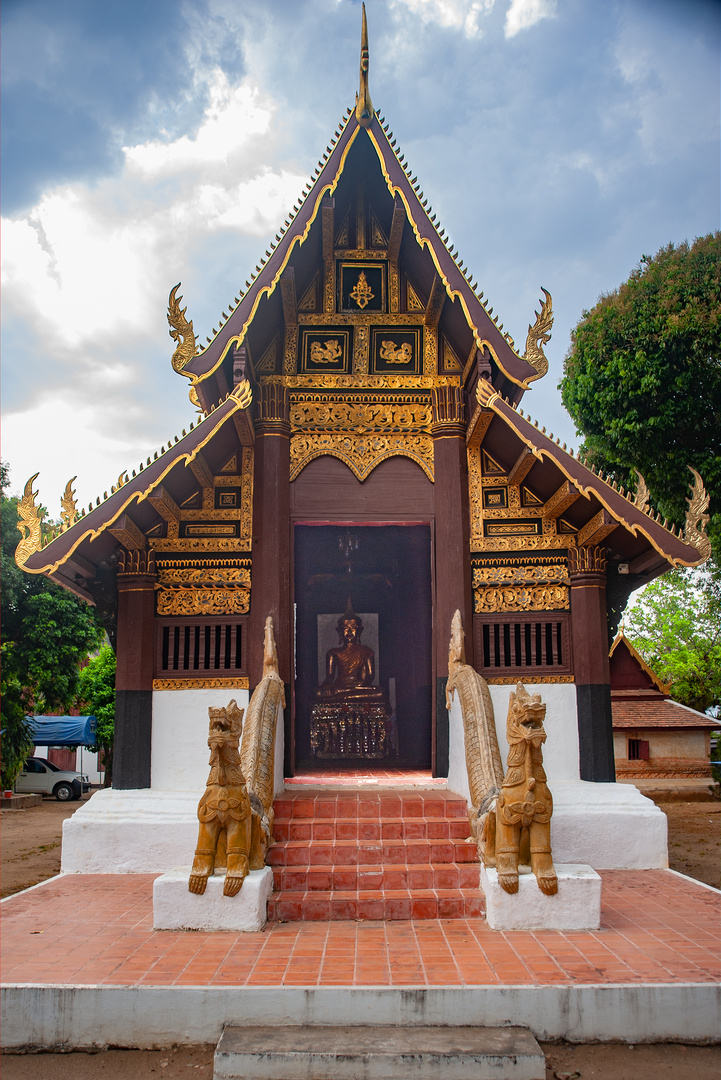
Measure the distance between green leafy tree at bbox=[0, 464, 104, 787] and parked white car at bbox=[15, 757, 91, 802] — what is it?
359 cm

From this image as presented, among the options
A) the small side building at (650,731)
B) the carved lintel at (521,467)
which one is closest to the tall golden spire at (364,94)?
the carved lintel at (521,467)

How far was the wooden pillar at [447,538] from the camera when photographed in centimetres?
671

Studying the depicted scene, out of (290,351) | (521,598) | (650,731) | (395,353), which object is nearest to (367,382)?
(395,353)

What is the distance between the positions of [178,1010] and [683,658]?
28642 mm

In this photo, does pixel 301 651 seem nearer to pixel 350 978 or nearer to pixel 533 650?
pixel 533 650

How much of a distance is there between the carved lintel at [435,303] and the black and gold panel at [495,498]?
5.67 ft

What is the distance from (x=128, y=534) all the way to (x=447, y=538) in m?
2.83

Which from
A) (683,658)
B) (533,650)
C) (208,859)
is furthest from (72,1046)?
(683,658)

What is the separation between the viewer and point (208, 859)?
15.1 feet

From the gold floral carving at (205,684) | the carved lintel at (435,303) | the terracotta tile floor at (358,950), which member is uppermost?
the carved lintel at (435,303)

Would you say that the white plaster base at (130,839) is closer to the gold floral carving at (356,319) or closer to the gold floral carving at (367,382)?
the gold floral carving at (367,382)

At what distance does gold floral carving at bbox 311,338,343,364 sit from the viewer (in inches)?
291

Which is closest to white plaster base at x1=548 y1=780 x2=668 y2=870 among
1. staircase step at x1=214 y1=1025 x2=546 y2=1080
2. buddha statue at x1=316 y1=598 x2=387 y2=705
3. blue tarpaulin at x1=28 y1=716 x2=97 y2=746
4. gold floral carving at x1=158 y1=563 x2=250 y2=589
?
staircase step at x1=214 y1=1025 x2=546 y2=1080

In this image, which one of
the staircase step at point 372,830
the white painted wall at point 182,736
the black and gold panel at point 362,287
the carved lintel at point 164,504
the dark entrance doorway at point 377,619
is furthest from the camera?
the dark entrance doorway at point 377,619
